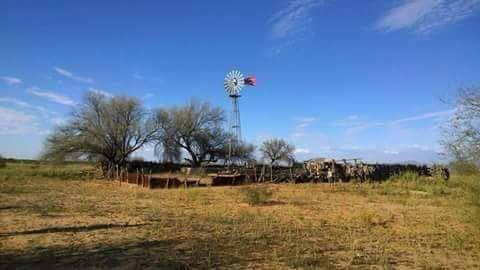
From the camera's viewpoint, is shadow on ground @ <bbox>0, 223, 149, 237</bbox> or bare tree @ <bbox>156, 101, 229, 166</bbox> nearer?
shadow on ground @ <bbox>0, 223, 149, 237</bbox>

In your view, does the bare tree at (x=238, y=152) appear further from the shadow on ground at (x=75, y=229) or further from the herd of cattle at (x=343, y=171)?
the shadow on ground at (x=75, y=229)

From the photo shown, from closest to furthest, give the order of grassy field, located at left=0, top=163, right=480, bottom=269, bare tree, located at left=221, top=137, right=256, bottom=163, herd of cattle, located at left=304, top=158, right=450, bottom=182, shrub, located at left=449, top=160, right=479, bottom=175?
grassy field, located at left=0, top=163, right=480, bottom=269
shrub, located at left=449, top=160, right=479, bottom=175
herd of cattle, located at left=304, top=158, right=450, bottom=182
bare tree, located at left=221, top=137, right=256, bottom=163

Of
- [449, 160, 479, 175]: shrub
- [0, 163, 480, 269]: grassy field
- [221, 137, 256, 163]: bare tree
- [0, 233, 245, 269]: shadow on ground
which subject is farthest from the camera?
[221, 137, 256, 163]: bare tree

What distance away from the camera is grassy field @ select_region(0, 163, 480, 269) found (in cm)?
977

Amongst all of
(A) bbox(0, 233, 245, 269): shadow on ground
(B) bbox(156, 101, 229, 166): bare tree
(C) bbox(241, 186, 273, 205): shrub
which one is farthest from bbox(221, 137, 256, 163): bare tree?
(A) bbox(0, 233, 245, 269): shadow on ground

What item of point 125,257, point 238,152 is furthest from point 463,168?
point 238,152

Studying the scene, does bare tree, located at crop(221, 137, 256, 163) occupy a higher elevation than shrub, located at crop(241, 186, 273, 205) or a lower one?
higher

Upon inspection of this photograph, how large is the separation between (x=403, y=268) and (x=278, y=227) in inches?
202

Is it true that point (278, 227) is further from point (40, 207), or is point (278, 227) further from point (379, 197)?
point (379, 197)

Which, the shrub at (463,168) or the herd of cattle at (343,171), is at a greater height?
the herd of cattle at (343,171)

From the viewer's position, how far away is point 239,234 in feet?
42.0

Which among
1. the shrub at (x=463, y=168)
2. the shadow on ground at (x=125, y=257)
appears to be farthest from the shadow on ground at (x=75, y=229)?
the shrub at (x=463, y=168)

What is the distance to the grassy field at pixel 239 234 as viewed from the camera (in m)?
9.77

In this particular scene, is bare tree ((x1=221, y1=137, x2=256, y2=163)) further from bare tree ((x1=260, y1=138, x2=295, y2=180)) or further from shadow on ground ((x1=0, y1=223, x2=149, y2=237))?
shadow on ground ((x1=0, y1=223, x2=149, y2=237))
